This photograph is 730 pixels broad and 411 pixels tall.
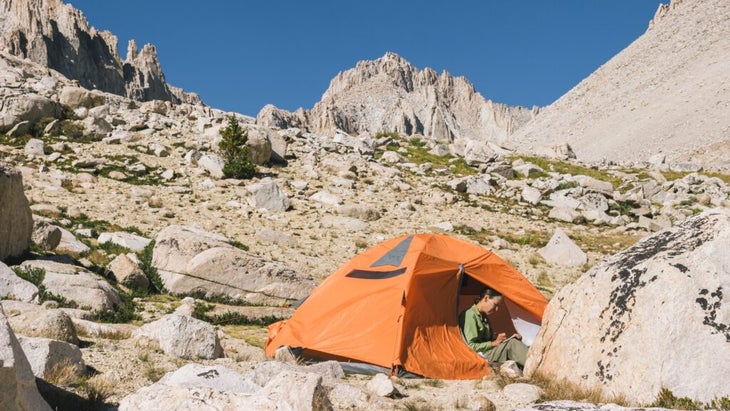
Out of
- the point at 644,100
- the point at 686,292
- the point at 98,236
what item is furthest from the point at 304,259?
the point at 644,100

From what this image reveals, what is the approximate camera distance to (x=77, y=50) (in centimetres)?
14025

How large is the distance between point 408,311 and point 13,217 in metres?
9.09

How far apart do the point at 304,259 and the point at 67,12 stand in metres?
158

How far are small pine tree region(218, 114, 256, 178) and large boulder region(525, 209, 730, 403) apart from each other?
21417mm

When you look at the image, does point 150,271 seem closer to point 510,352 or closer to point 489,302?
point 489,302

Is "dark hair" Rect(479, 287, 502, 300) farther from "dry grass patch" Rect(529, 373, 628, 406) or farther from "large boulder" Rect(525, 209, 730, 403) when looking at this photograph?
"dry grass patch" Rect(529, 373, 628, 406)

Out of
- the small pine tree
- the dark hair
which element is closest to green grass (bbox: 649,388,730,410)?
the dark hair

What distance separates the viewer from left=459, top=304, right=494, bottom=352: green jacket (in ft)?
31.0

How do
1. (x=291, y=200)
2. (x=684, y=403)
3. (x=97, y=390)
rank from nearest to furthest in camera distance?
(x=97, y=390)
(x=684, y=403)
(x=291, y=200)

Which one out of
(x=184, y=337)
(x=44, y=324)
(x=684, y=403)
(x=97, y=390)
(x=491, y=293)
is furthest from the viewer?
(x=491, y=293)

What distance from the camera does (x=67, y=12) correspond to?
142875 mm

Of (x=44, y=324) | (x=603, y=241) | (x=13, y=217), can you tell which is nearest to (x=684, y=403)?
(x=44, y=324)

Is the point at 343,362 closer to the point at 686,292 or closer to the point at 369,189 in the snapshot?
the point at 686,292

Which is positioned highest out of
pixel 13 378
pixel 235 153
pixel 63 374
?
pixel 235 153
